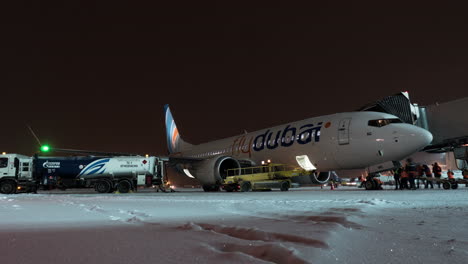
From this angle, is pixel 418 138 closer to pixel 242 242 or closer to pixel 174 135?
pixel 242 242


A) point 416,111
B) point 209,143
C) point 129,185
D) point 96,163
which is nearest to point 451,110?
point 416,111

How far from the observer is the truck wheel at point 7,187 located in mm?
20859

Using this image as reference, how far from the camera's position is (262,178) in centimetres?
1916

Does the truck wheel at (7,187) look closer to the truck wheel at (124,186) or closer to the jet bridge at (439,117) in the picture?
the truck wheel at (124,186)

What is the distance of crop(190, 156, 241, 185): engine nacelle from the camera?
66.7 feet

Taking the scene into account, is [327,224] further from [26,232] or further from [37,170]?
[37,170]

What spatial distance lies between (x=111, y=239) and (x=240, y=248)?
1335 mm

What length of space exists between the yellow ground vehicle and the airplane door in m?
2.59

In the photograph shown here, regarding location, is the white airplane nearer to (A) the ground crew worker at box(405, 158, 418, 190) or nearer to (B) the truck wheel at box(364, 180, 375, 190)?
(B) the truck wheel at box(364, 180, 375, 190)

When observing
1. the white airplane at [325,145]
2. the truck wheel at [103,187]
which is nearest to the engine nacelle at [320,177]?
the white airplane at [325,145]

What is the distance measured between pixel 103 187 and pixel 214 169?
6674 mm

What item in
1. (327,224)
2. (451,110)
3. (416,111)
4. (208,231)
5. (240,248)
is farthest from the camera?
(416,111)

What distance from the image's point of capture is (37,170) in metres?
22.7

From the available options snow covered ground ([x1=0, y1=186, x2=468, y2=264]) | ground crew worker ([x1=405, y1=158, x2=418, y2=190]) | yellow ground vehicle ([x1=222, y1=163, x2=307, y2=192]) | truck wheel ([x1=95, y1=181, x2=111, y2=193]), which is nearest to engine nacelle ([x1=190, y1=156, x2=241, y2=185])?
yellow ground vehicle ([x1=222, y1=163, x2=307, y2=192])
